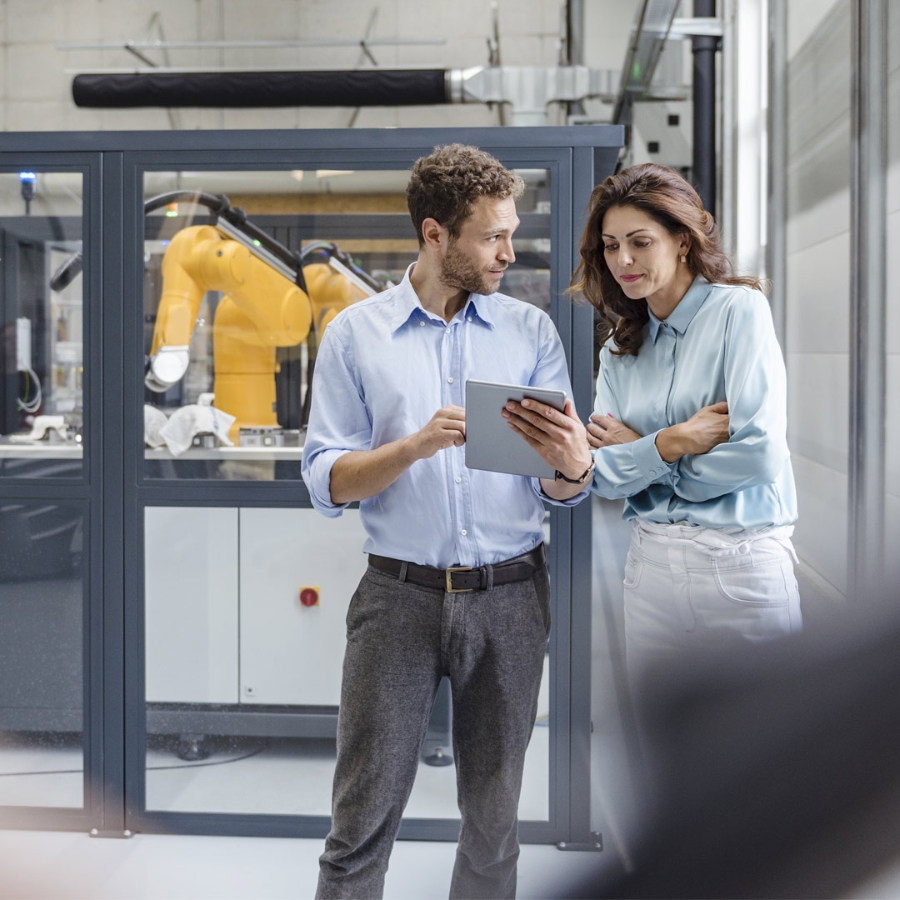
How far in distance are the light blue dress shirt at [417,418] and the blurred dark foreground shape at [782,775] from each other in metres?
1.41

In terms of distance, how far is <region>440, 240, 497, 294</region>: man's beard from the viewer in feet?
5.70

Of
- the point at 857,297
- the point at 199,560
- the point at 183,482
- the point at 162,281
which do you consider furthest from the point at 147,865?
the point at 857,297

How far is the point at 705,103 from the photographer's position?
4.75 meters

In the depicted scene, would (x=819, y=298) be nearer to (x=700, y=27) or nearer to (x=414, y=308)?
(x=414, y=308)

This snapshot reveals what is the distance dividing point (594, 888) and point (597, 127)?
231 centimetres

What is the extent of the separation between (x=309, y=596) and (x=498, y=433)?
128 centimetres

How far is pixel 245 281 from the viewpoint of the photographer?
8.63ft

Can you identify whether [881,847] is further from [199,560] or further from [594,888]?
[199,560]

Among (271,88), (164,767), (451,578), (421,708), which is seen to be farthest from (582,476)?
(271,88)

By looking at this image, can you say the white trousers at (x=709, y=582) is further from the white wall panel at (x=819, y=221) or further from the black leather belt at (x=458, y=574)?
the white wall panel at (x=819, y=221)

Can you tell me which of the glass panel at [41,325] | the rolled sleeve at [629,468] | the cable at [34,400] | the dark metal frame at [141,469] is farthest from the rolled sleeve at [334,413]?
the cable at [34,400]

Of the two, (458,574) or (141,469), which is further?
(141,469)

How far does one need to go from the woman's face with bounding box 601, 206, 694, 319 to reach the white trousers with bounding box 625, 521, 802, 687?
1.47ft

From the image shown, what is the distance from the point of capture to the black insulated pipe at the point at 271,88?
6.49m
